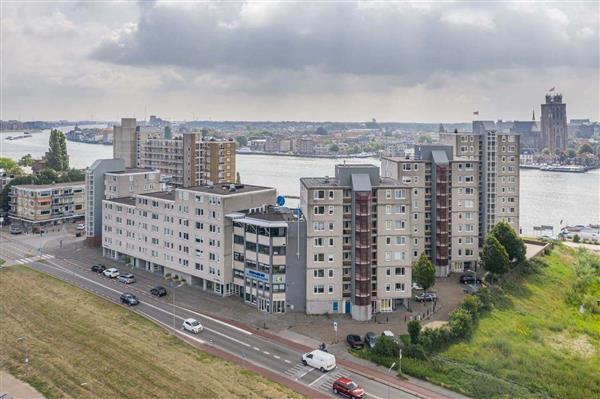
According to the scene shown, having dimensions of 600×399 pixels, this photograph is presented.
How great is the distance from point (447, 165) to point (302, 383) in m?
27.4

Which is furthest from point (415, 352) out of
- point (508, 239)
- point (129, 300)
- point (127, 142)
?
point (127, 142)

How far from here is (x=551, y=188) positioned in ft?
412

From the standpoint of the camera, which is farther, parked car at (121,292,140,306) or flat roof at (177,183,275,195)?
flat roof at (177,183,275,195)

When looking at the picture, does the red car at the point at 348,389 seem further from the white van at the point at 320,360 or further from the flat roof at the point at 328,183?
the flat roof at the point at 328,183

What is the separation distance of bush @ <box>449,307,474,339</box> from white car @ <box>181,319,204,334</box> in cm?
1631

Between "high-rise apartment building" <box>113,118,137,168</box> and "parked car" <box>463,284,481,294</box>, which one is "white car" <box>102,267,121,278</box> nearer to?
"parked car" <box>463,284,481,294</box>

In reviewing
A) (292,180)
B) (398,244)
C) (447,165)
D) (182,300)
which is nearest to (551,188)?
(292,180)

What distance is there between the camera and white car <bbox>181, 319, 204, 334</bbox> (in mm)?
33781

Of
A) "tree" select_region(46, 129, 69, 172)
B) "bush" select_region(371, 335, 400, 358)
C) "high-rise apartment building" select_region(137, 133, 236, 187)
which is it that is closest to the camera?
"bush" select_region(371, 335, 400, 358)

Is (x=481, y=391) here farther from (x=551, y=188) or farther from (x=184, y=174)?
(x=551, y=188)

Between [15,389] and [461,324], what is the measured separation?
26.2m

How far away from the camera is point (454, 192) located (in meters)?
48.9

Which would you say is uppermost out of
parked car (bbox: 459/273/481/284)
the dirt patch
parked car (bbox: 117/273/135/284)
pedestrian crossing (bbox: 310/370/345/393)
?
parked car (bbox: 117/273/135/284)

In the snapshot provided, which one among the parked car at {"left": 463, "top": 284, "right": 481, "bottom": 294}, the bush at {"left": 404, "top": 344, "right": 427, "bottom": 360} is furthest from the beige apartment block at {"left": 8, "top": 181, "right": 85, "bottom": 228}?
the bush at {"left": 404, "top": 344, "right": 427, "bottom": 360}
